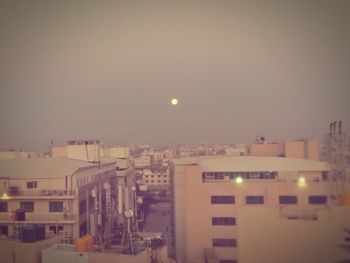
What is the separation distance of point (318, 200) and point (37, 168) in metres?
4.65

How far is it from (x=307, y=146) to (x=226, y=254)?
259 cm

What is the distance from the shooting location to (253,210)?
4305 mm

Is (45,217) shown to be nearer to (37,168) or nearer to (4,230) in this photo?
(4,230)

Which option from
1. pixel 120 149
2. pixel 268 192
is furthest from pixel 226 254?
pixel 120 149

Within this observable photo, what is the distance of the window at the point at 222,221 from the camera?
6.00 meters

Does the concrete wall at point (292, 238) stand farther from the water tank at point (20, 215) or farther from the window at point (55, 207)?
the water tank at point (20, 215)

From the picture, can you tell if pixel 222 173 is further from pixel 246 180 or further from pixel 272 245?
pixel 272 245

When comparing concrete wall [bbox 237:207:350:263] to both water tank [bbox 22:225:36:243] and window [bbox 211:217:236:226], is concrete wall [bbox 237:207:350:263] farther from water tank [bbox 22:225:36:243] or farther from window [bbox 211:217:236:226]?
water tank [bbox 22:225:36:243]

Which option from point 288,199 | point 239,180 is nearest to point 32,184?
point 239,180

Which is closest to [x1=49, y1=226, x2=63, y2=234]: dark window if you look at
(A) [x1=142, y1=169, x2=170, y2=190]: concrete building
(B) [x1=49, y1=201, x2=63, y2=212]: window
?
(B) [x1=49, y1=201, x2=63, y2=212]: window

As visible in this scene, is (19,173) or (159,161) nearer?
(19,173)

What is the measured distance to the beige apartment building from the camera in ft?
13.3

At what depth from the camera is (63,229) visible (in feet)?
19.1

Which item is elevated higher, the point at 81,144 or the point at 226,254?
the point at 81,144
